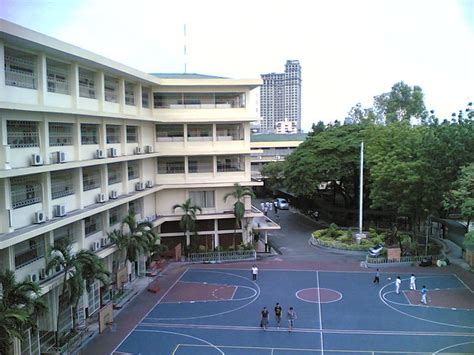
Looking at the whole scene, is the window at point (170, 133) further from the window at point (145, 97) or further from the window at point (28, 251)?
the window at point (28, 251)

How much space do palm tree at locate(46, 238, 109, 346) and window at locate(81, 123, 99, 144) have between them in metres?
5.21

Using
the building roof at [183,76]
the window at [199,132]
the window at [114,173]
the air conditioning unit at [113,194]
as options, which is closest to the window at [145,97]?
the window at [199,132]

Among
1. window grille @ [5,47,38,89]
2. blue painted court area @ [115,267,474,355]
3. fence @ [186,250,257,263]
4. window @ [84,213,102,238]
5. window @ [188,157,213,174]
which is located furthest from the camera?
window @ [188,157,213,174]

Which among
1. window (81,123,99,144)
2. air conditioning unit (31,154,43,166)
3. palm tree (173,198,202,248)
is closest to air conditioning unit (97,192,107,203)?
window (81,123,99,144)

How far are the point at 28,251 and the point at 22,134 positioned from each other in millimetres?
3861

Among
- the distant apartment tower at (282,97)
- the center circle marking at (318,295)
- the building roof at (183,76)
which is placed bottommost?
the center circle marking at (318,295)

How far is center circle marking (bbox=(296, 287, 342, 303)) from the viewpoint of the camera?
72.7 ft

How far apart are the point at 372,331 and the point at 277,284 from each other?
694 cm

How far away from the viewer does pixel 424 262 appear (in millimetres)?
28031

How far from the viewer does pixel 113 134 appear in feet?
81.0

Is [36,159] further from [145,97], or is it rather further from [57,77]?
[145,97]

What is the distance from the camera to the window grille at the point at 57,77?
18281 millimetres

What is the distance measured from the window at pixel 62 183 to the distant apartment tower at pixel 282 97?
83272 millimetres

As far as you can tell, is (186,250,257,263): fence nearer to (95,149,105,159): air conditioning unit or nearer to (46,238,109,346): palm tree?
(95,149,105,159): air conditioning unit
